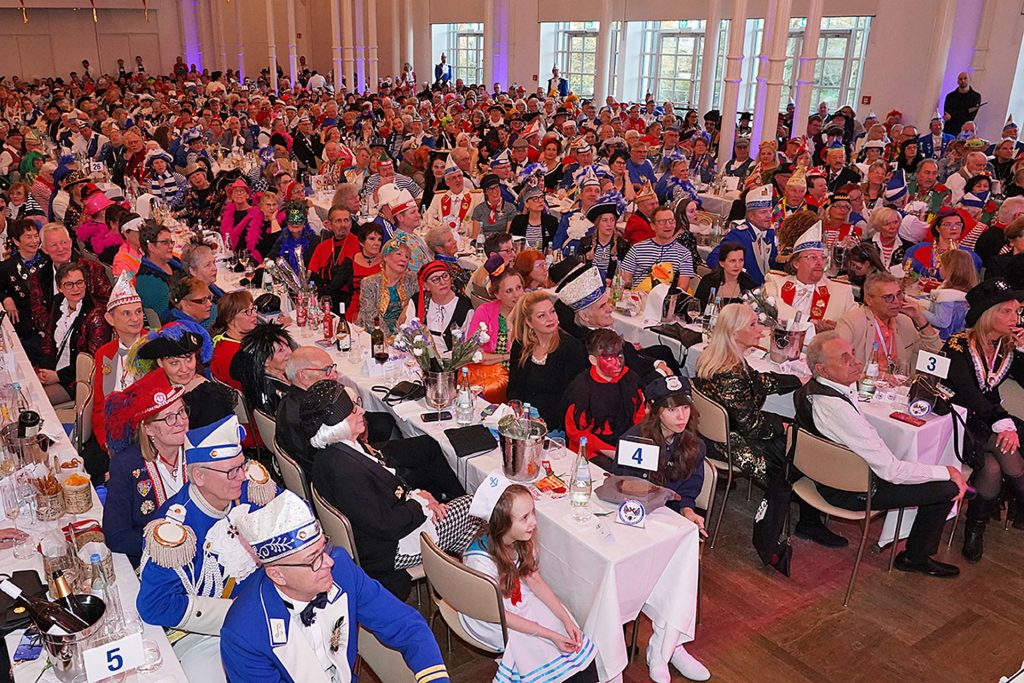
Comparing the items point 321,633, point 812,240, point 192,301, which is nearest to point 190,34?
point 192,301

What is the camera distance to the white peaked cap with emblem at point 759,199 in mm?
7426

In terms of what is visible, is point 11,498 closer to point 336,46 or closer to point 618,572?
point 618,572

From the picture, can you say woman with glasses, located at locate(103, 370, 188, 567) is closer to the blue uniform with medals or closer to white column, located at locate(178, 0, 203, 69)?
the blue uniform with medals

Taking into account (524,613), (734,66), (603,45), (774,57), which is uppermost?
(603,45)

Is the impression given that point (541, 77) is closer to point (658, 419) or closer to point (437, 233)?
point (437, 233)

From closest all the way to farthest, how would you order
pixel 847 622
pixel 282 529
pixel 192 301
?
1. pixel 282 529
2. pixel 847 622
3. pixel 192 301

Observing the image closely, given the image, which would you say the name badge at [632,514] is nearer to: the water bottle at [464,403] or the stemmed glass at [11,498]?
the water bottle at [464,403]

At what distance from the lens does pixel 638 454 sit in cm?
374

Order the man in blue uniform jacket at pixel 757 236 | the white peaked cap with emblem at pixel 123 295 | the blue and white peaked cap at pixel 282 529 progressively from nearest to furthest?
the blue and white peaked cap at pixel 282 529
the white peaked cap with emblem at pixel 123 295
the man in blue uniform jacket at pixel 757 236

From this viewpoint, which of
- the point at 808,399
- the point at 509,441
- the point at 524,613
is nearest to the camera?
the point at 524,613

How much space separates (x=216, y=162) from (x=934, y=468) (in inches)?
460

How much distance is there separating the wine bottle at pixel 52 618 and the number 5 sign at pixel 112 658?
0.09 meters

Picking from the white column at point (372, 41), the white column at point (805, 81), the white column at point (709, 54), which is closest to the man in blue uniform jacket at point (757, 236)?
the white column at point (805, 81)

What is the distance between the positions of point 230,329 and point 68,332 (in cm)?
152
